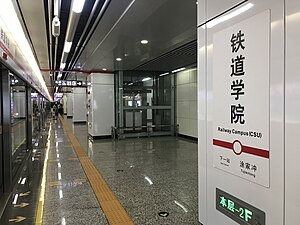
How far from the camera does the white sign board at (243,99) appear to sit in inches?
51.3

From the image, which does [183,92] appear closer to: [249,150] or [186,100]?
[186,100]

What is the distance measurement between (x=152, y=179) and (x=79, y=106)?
17.5 metres

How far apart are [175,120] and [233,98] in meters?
10.3

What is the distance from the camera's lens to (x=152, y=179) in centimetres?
496

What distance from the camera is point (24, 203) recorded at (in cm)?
384

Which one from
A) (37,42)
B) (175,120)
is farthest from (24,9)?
(175,120)

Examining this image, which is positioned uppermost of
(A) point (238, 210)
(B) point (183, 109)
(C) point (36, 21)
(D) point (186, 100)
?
(C) point (36, 21)

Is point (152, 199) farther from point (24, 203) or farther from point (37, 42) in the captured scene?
point (37, 42)

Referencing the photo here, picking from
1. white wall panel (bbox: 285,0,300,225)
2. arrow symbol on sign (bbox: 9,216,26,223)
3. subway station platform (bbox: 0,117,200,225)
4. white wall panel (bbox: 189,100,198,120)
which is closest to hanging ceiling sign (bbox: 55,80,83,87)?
white wall panel (bbox: 189,100,198,120)

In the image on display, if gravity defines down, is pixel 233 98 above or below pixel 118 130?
above

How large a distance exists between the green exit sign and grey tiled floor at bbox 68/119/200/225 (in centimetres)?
167

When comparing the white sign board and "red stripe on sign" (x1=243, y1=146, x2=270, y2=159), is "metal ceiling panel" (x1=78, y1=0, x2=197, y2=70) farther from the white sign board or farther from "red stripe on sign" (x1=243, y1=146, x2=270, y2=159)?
"red stripe on sign" (x1=243, y1=146, x2=270, y2=159)

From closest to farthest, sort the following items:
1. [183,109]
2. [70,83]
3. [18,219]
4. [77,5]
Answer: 1. [18,219]
2. [77,5]
3. [183,109]
4. [70,83]

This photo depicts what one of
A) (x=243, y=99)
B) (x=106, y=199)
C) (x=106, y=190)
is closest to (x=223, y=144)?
(x=243, y=99)
